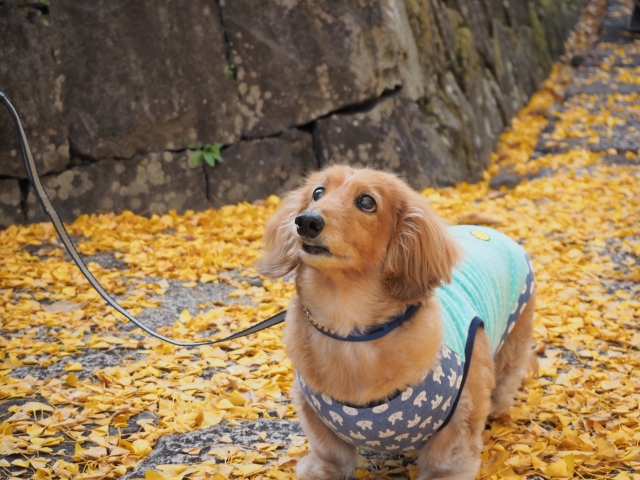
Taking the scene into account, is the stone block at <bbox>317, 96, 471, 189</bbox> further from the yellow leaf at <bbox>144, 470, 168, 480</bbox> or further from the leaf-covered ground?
the yellow leaf at <bbox>144, 470, 168, 480</bbox>

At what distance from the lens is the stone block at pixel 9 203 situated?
215 inches

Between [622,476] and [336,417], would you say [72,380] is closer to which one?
[336,417]

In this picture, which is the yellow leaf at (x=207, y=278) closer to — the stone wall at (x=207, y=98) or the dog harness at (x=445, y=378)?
the stone wall at (x=207, y=98)

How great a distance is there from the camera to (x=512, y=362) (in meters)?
3.08

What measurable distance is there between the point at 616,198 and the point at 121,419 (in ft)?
17.8

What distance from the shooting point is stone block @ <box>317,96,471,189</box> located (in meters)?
Result: 6.36

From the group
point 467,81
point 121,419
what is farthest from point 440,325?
point 467,81

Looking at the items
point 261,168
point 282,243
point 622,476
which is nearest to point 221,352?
point 282,243

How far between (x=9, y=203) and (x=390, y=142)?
11.4 ft

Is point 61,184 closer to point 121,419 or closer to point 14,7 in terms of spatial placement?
point 14,7

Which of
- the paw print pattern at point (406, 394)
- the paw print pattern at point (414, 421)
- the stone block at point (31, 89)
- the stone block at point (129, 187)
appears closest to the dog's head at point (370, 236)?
the paw print pattern at point (406, 394)

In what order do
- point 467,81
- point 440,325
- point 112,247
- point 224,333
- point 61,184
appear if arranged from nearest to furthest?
point 440,325 → point 224,333 → point 112,247 → point 61,184 → point 467,81

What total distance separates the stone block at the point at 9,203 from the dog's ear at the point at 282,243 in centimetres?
379

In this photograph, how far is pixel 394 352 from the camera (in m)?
2.21
